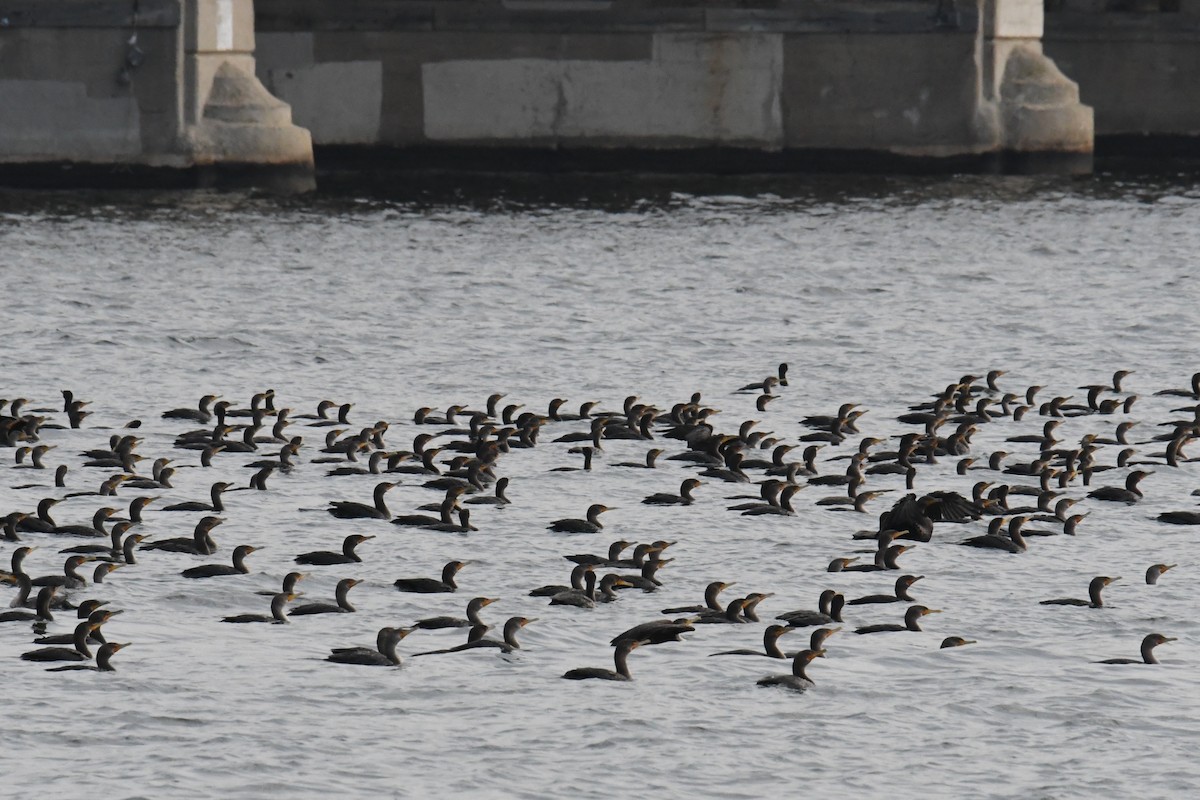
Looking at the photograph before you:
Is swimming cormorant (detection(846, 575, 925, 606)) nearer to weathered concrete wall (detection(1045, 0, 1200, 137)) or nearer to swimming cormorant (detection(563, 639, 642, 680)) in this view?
swimming cormorant (detection(563, 639, 642, 680))

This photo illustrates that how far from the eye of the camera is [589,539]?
23703mm

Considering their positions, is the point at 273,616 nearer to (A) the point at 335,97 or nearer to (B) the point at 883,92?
(B) the point at 883,92

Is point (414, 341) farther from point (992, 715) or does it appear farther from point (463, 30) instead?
point (463, 30)

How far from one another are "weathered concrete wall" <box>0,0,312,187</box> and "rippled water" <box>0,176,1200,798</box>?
22.6 feet

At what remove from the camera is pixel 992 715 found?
17.8m

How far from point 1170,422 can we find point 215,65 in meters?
37.9

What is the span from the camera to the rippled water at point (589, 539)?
16781 mm

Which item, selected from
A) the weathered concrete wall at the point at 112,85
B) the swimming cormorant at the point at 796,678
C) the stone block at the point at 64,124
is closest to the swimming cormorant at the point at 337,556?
the swimming cormorant at the point at 796,678

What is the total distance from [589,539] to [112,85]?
41129 mm

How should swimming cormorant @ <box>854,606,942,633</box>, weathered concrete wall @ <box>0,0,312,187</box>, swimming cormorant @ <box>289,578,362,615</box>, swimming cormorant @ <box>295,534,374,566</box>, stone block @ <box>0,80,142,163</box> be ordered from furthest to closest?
stone block @ <box>0,80,142,163</box>, weathered concrete wall @ <box>0,0,312,187</box>, swimming cormorant @ <box>295,534,374,566</box>, swimming cormorant @ <box>289,578,362,615</box>, swimming cormorant @ <box>854,606,942,633</box>

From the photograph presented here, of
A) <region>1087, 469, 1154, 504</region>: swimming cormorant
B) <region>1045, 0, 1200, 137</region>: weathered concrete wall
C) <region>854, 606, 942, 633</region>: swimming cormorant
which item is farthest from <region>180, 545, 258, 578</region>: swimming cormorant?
<region>1045, 0, 1200, 137</region>: weathered concrete wall

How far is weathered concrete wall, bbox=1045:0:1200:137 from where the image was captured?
77562 mm

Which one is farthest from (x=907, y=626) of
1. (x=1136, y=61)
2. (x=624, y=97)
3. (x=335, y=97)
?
(x=1136, y=61)

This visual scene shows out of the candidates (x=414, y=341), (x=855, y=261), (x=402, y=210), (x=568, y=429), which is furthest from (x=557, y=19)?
(x=568, y=429)
